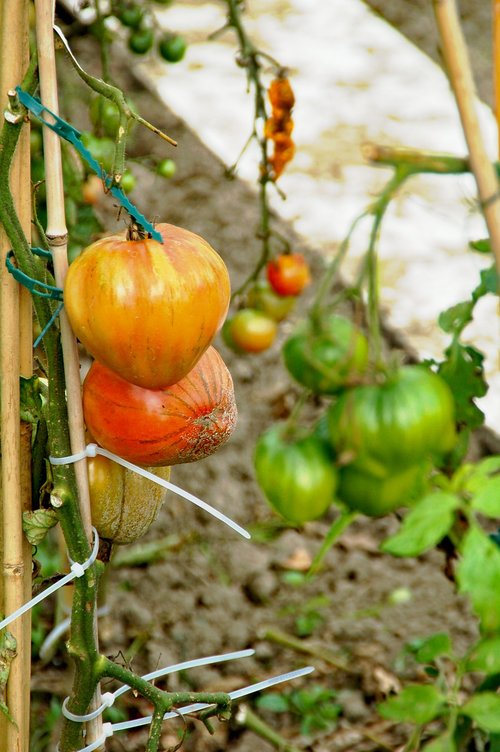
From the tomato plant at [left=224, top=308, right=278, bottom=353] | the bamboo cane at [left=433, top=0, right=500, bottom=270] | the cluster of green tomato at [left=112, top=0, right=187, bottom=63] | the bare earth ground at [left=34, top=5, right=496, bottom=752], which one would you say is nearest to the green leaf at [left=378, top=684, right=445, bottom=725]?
the bamboo cane at [left=433, top=0, right=500, bottom=270]

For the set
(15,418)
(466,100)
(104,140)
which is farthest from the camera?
(104,140)

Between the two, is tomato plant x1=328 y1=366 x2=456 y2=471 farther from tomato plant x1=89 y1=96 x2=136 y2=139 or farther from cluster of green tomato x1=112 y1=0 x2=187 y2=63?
cluster of green tomato x1=112 y1=0 x2=187 y2=63

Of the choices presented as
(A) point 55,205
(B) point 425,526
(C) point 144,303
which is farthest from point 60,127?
(B) point 425,526

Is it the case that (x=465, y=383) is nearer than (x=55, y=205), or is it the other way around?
(x=55, y=205)

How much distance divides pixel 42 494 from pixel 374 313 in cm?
56

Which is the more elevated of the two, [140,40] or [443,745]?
[140,40]

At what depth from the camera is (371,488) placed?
2.37 ft

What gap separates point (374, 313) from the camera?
67 centimetres

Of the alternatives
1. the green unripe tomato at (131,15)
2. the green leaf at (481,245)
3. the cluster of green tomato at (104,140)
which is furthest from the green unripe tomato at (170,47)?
the green leaf at (481,245)

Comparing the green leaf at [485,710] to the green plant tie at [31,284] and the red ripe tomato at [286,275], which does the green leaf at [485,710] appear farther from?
the red ripe tomato at [286,275]

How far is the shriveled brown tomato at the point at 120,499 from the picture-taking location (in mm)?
1083

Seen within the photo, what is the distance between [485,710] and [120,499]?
1.54ft

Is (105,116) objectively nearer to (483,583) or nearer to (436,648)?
(436,648)

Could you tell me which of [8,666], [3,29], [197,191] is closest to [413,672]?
[8,666]
